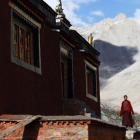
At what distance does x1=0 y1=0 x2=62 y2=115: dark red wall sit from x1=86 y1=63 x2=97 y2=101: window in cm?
617

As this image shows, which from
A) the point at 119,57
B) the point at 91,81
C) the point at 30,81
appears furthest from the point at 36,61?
the point at 119,57

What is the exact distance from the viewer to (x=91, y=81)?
22.0 metres

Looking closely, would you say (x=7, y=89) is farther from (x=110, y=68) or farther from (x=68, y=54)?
(x=110, y=68)

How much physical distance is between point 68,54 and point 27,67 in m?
5.01

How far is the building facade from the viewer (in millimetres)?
11062

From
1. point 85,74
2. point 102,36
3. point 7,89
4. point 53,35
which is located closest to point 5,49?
point 7,89

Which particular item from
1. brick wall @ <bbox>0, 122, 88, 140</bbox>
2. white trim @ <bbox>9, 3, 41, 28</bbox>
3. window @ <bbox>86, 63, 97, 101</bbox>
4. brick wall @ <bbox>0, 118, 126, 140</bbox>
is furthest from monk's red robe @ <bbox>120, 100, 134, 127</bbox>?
brick wall @ <bbox>0, 122, 88, 140</bbox>

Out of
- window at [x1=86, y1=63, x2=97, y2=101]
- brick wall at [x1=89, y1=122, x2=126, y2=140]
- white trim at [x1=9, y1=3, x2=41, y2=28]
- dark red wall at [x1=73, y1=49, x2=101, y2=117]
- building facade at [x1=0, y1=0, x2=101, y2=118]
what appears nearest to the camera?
brick wall at [x1=89, y1=122, x2=126, y2=140]

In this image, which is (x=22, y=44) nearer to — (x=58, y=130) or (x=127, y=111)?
(x=58, y=130)

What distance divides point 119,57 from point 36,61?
66134 mm

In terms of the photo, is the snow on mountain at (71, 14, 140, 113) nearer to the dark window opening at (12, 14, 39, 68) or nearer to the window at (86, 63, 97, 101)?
the window at (86, 63, 97, 101)

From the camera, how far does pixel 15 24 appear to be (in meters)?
12.2

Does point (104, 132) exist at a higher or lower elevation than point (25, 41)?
lower

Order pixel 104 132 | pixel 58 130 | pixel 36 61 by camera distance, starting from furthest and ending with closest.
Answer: pixel 36 61
pixel 104 132
pixel 58 130
